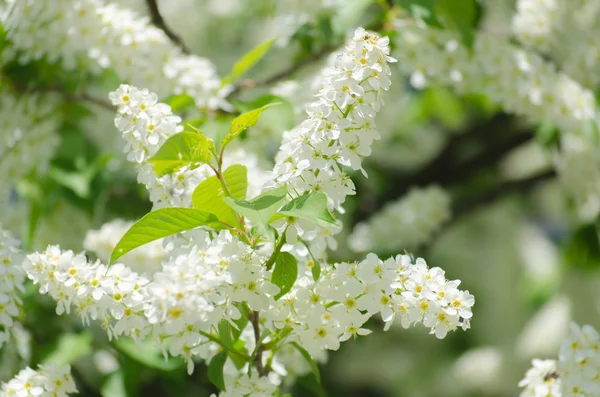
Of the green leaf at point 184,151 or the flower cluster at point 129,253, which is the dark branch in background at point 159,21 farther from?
the green leaf at point 184,151

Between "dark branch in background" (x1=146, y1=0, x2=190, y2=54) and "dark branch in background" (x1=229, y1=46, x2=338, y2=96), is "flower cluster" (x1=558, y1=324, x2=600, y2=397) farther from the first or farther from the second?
"dark branch in background" (x1=146, y1=0, x2=190, y2=54)

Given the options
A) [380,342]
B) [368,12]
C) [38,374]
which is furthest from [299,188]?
[380,342]

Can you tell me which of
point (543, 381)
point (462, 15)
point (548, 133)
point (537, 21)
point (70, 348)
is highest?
point (537, 21)

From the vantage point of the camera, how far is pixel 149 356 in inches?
79.0

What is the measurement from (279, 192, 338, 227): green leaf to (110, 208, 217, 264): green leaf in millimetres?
162

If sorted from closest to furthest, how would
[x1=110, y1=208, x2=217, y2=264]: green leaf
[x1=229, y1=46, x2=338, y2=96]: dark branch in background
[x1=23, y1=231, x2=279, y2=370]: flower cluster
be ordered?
[x1=23, y1=231, x2=279, y2=370]: flower cluster < [x1=110, y1=208, x2=217, y2=264]: green leaf < [x1=229, y1=46, x2=338, y2=96]: dark branch in background

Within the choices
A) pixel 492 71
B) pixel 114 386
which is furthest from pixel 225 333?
pixel 492 71

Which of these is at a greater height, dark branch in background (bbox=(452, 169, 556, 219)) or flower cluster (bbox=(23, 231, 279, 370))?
dark branch in background (bbox=(452, 169, 556, 219))

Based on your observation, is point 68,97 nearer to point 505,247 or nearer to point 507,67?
point 507,67

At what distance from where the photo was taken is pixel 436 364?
14.0 feet

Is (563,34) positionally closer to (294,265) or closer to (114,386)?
(294,265)

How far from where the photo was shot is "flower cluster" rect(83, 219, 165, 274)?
6.72 ft

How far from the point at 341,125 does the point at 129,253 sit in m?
0.90

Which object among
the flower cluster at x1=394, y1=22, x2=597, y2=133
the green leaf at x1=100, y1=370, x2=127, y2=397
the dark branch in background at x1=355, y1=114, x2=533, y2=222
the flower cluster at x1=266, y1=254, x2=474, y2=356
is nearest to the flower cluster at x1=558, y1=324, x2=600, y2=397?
the flower cluster at x1=266, y1=254, x2=474, y2=356
